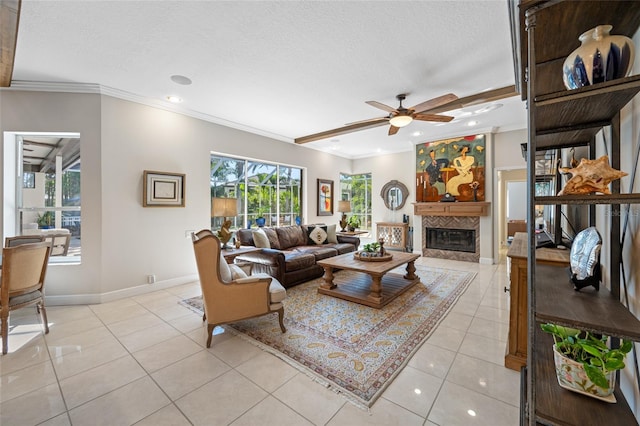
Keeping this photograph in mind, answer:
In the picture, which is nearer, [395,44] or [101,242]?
[395,44]

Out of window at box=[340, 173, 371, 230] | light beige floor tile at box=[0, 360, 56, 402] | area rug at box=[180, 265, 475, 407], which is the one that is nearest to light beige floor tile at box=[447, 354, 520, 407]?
area rug at box=[180, 265, 475, 407]

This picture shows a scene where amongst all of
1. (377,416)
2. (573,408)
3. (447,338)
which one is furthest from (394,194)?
(573,408)

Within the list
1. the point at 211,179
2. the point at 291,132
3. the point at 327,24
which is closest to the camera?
the point at 327,24

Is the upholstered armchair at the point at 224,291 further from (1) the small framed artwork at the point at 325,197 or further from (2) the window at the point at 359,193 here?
(2) the window at the point at 359,193

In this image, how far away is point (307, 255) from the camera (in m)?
4.41

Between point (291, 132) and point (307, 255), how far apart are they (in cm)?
291

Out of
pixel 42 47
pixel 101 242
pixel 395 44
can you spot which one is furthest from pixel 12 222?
pixel 395 44

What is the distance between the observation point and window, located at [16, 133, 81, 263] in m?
3.53

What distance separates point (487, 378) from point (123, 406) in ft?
8.47

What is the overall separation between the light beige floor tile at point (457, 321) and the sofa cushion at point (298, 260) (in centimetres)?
218

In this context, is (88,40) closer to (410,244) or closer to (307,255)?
(307,255)

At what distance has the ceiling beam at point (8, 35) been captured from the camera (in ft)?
6.51

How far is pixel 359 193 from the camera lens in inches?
333

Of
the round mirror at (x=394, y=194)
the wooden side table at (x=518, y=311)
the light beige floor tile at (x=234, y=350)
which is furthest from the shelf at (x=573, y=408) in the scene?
the round mirror at (x=394, y=194)
